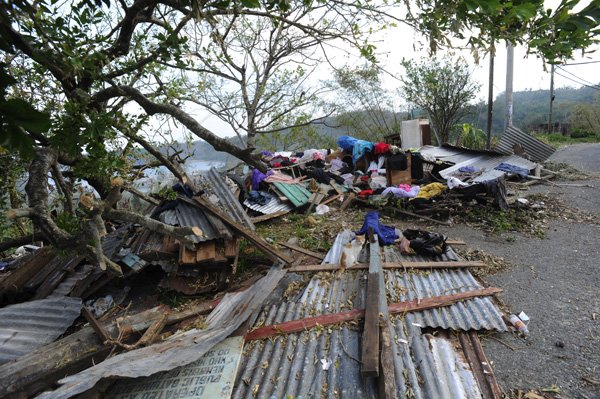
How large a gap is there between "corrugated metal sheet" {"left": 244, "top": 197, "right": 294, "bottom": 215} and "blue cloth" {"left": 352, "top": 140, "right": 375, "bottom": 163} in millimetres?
→ 3587

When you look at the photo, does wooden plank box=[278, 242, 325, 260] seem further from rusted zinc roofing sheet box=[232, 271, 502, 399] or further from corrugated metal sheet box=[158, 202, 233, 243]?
rusted zinc roofing sheet box=[232, 271, 502, 399]

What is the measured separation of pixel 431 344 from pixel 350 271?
5.09 ft

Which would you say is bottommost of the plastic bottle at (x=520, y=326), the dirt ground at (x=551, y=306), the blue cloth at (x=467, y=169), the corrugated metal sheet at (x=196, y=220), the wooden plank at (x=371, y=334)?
the dirt ground at (x=551, y=306)

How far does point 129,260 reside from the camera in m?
4.92

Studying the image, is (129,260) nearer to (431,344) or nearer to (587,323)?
(431,344)

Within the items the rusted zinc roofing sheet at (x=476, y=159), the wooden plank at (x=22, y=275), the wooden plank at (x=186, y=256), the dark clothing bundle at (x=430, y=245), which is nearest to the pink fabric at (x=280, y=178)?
the rusted zinc roofing sheet at (x=476, y=159)

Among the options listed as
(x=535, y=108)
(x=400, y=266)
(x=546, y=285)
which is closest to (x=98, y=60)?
(x=400, y=266)

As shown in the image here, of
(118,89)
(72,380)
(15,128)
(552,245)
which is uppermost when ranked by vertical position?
(118,89)

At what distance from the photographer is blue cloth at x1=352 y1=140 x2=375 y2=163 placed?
11.0 meters

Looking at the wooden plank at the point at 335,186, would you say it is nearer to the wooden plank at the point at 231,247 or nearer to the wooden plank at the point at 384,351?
the wooden plank at the point at 231,247

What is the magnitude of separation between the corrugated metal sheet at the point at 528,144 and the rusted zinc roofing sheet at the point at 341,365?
10.0 metres

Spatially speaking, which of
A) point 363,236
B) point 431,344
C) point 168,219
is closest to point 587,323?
point 431,344

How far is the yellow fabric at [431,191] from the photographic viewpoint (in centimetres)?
802

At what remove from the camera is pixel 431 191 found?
26.7 ft
